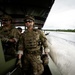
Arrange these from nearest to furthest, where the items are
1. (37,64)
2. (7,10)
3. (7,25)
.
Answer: (37,64)
(7,25)
(7,10)

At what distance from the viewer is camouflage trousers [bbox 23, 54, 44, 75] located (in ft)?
10.0

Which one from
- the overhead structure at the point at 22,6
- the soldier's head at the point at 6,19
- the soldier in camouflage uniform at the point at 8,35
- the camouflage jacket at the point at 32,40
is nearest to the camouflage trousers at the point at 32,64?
the camouflage jacket at the point at 32,40

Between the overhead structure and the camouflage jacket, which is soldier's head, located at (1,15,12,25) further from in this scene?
the overhead structure

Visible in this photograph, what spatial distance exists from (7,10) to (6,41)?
4.35 meters

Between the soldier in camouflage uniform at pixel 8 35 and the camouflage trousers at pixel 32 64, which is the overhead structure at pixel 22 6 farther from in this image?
the camouflage trousers at pixel 32 64

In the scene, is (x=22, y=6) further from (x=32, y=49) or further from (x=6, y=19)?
(x=32, y=49)

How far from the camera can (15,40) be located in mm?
3410

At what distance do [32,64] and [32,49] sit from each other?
29cm

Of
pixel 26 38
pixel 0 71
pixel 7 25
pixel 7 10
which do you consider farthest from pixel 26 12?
pixel 0 71

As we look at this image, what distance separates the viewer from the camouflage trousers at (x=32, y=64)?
306 cm

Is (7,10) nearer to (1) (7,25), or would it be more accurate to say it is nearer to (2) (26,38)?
(1) (7,25)

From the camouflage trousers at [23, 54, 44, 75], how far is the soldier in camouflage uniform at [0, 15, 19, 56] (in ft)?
1.78

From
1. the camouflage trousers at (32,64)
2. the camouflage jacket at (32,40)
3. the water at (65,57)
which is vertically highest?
the camouflage jacket at (32,40)

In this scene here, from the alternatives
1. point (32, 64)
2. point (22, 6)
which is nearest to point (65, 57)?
point (22, 6)
